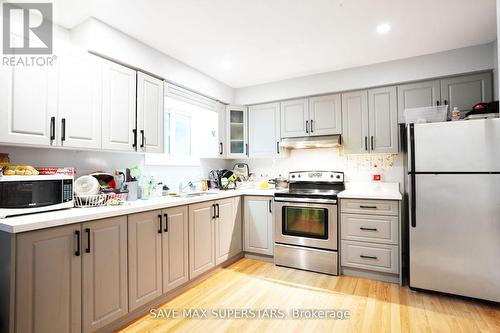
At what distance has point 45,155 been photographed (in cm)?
207

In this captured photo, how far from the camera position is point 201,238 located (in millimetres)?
2695

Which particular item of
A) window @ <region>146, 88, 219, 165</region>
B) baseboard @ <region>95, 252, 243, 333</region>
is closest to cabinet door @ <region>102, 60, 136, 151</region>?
window @ <region>146, 88, 219, 165</region>

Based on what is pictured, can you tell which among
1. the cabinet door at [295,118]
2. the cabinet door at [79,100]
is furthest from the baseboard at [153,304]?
the cabinet door at [295,118]

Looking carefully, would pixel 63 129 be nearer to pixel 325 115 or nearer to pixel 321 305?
pixel 321 305

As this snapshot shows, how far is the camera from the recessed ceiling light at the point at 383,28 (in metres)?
2.29

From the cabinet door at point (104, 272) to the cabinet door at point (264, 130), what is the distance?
232 centimetres

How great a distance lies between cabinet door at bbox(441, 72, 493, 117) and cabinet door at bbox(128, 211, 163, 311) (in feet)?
10.8

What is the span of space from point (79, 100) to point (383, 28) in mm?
2708

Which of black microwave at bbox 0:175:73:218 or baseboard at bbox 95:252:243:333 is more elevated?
black microwave at bbox 0:175:73:218

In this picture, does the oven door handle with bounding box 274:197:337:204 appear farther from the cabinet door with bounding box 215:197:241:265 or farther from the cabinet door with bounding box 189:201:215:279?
the cabinet door with bounding box 189:201:215:279

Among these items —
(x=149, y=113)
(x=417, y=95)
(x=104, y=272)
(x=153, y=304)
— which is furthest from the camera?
(x=417, y=95)

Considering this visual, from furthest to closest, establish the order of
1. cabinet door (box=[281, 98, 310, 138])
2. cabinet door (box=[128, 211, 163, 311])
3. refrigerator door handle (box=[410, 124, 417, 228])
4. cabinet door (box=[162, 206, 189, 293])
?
cabinet door (box=[281, 98, 310, 138]), refrigerator door handle (box=[410, 124, 417, 228]), cabinet door (box=[162, 206, 189, 293]), cabinet door (box=[128, 211, 163, 311])

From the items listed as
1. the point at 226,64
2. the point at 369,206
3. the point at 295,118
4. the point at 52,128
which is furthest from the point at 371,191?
the point at 52,128

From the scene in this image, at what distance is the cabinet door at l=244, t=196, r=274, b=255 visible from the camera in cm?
330
